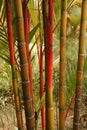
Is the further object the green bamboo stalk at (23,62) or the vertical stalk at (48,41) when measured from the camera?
the vertical stalk at (48,41)

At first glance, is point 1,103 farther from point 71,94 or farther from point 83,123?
point 71,94

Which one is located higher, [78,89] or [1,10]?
[1,10]

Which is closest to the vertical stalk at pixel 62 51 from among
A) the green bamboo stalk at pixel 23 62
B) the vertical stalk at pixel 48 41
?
the vertical stalk at pixel 48 41

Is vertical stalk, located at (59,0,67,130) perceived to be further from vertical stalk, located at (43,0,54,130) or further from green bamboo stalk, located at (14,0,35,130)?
green bamboo stalk, located at (14,0,35,130)

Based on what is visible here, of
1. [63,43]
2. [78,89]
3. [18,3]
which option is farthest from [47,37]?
[78,89]

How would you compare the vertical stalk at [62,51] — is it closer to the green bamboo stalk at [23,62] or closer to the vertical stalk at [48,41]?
the vertical stalk at [48,41]

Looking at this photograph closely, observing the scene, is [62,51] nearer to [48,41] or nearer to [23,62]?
[48,41]

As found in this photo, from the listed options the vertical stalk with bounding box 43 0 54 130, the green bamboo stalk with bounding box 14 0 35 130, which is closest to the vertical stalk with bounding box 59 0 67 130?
the vertical stalk with bounding box 43 0 54 130

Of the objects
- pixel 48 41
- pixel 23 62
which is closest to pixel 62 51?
pixel 48 41

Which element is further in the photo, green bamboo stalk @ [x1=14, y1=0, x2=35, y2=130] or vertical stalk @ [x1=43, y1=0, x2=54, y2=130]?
vertical stalk @ [x1=43, y1=0, x2=54, y2=130]

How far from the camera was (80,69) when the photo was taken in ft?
3.59

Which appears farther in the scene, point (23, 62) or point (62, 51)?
point (62, 51)

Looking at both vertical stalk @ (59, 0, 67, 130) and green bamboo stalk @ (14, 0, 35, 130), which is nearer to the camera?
green bamboo stalk @ (14, 0, 35, 130)

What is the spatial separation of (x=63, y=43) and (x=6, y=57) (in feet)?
1.16
